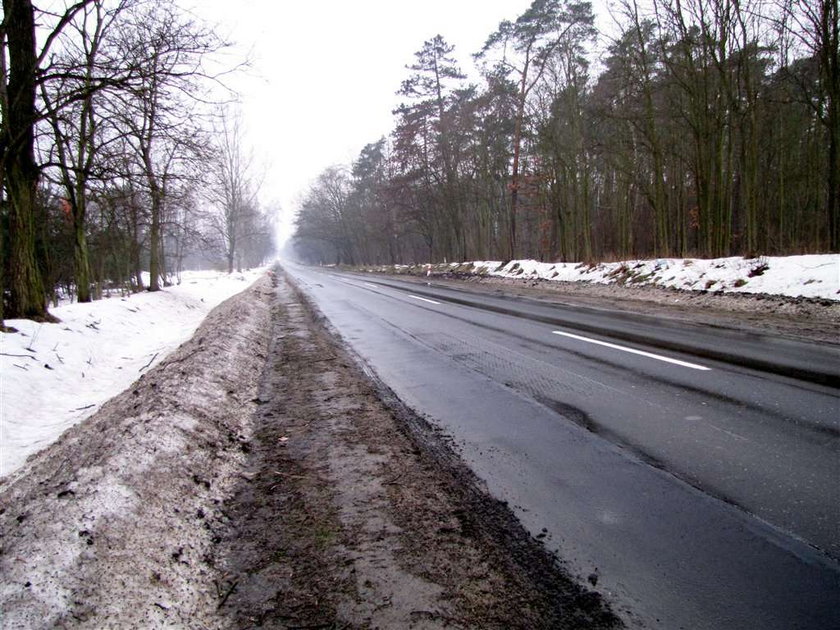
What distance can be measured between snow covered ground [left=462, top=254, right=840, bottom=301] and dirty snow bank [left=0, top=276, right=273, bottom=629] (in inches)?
438

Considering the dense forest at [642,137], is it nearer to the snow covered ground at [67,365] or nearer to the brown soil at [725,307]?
the brown soil at [725,307]

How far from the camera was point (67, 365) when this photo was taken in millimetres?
7512

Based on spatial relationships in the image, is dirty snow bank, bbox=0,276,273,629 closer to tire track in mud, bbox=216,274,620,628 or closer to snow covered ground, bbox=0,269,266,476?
tire track in mud, bbox=216,274,620,628

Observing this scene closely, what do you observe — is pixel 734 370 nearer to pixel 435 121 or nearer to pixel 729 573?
pixel 729 573

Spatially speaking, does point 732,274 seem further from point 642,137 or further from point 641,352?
point 642,137

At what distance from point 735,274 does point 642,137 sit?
13043mm

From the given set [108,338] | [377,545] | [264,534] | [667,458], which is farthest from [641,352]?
[108,338]

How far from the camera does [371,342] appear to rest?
8.40 m

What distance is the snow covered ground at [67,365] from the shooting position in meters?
5.31

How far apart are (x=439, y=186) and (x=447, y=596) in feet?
106

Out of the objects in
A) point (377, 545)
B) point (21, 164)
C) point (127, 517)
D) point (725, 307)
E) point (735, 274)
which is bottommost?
point (377, 545)

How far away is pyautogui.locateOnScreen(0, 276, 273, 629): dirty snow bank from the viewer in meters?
1.93

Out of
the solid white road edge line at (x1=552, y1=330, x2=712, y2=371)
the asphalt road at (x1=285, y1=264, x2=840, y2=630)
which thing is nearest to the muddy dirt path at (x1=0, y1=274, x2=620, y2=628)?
the asphalt road at (x1=285, y1=264, x2=840, y2=630)

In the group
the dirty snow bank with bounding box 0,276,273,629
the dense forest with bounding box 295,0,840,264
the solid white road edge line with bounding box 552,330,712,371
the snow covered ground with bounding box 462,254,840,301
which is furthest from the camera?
the dense forest with bounding box 295,0,840,264
